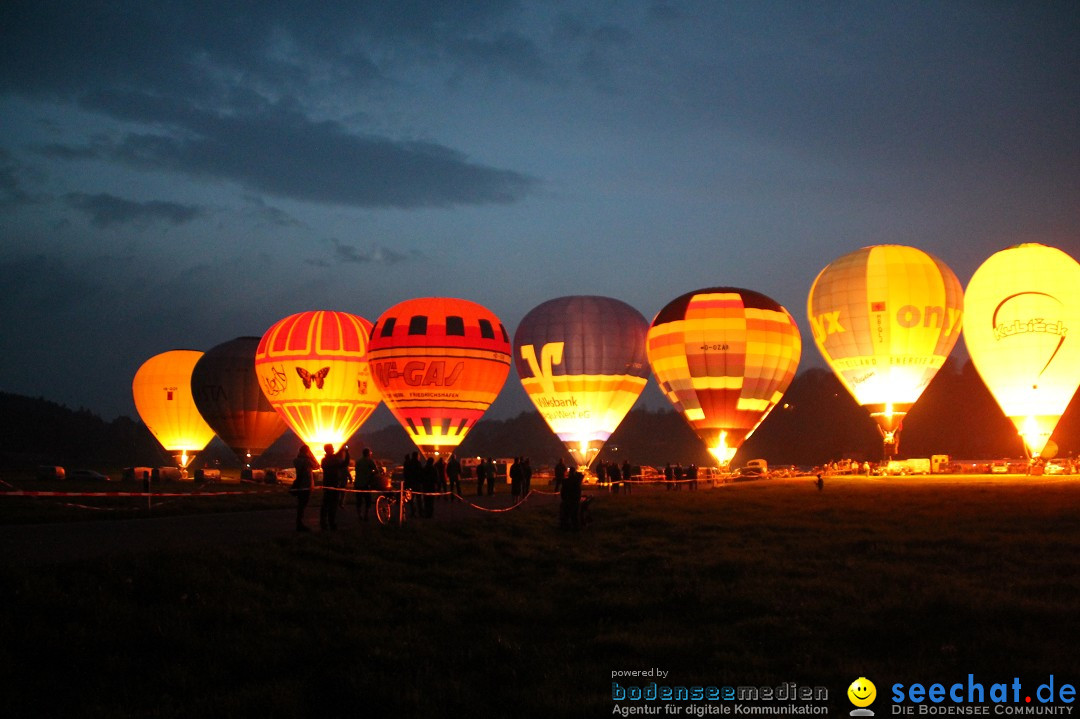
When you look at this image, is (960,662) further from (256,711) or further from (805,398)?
(805,398)

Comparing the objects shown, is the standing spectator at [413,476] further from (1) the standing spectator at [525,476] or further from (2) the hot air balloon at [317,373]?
(2) the hot air balloon at [317,373]

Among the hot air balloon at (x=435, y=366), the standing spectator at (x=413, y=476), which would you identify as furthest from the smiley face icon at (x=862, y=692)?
the hot air balloon at (x=435, y=366)

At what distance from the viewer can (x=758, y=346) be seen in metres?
40.1

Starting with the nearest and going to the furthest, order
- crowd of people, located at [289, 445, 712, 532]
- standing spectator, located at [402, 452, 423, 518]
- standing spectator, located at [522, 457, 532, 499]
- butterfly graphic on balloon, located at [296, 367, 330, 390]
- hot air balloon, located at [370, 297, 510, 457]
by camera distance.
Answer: crowd of people, located at [289, 445, 712, 532] → standing spectator, located at [402, 452, 423, 518] → standing spectator, located at [522, 457, 532, 499] → hot air balloon, located at [370, 297, 510, 457] → butterfly graphic on balloon, located at [296, 367, 330, 390]

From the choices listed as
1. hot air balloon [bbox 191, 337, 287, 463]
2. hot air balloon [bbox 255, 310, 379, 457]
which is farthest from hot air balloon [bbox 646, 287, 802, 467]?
hot air balloon [bbox 191, 337, 287, 463]

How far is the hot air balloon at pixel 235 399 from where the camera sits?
5075cm

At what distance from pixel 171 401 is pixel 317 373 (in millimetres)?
23186

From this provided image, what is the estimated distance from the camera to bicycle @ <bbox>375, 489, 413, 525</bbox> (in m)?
17.3

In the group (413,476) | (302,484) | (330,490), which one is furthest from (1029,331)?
(302,484)

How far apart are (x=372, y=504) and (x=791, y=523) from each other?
936 cm

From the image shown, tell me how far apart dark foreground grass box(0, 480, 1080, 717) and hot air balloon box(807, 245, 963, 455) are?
2648 centimetres

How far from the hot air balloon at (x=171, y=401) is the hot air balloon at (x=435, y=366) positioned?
86.4ft

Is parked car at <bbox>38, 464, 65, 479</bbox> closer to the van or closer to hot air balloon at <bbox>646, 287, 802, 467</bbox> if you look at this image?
hot air balloon at <bbox>646, 287, 802, 467</bbox>

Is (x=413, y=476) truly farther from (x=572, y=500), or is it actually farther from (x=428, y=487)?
(x=572, y=500)
